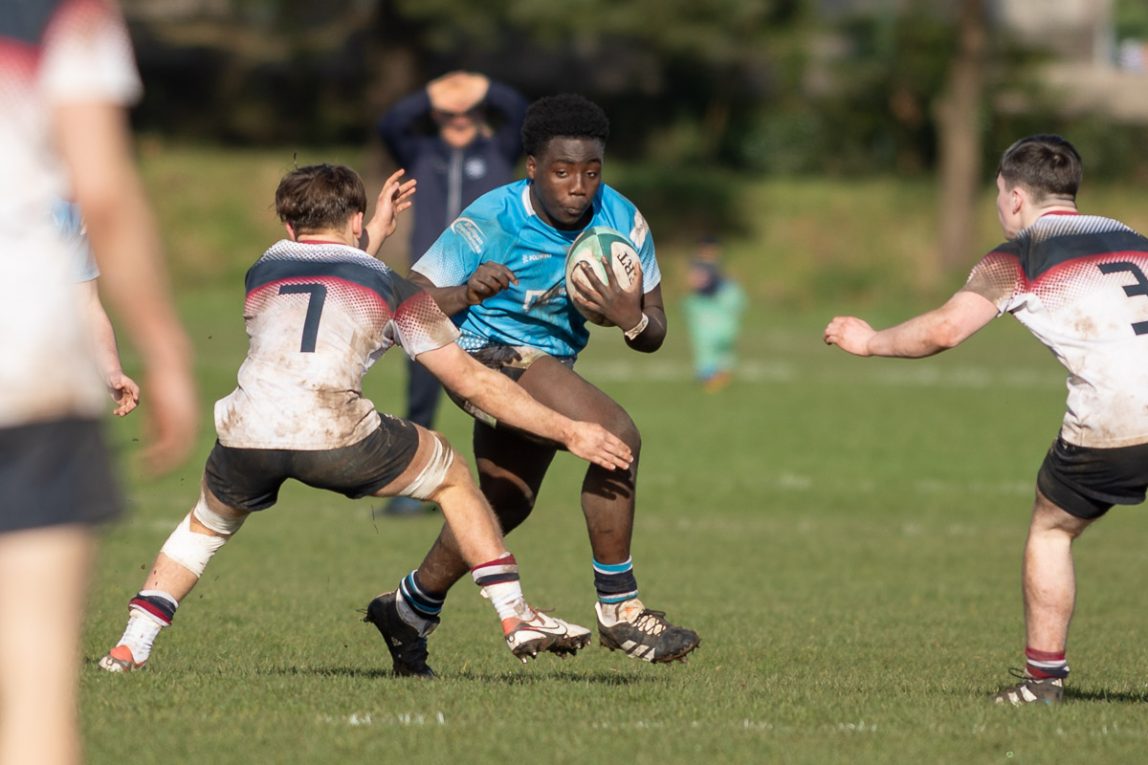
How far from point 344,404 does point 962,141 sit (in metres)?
33.8

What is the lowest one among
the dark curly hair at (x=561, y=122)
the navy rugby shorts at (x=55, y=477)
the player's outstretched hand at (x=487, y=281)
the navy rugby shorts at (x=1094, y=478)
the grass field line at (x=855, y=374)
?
the grass field line at (x=855, y=374)

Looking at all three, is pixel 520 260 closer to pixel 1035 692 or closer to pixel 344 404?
pixel 344 404

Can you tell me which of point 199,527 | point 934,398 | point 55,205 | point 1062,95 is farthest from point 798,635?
point 1062,95

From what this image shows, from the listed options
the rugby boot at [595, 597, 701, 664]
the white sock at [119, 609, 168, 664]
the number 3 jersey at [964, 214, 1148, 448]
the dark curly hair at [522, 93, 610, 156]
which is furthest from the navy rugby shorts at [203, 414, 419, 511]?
the number 3 jersey at [964, 214, 1148, 448]

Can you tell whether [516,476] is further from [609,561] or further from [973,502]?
[973,502]

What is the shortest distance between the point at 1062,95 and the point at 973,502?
30.3 meters

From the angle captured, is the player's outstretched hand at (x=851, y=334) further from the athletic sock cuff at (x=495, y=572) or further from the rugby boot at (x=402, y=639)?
the rugby boot at (x=402, y=639)

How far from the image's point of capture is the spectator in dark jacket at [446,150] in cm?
1236

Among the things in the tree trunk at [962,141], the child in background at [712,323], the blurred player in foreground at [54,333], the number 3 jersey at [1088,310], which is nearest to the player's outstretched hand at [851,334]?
the number 3 jersey at [1088,310]

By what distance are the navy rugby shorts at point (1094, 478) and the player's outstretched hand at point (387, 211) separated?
268 cm

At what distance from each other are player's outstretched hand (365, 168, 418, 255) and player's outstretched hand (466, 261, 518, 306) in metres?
0.52

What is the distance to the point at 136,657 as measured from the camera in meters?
6.72

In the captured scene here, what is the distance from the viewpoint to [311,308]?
630 cm

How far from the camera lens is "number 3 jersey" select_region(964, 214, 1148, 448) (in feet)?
20.7
